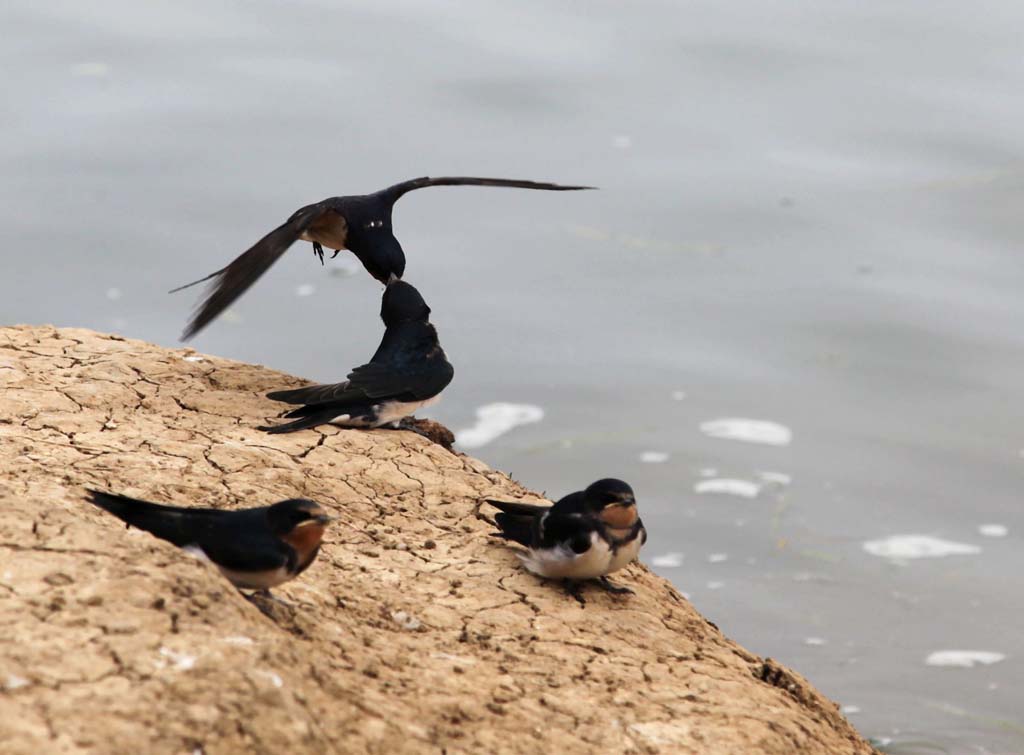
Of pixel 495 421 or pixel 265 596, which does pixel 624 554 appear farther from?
pixel 495 421

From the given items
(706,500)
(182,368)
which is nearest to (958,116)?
(706,500)

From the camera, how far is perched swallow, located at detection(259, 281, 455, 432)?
6531mm

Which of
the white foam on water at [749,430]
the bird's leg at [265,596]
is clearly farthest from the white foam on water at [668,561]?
the bird's leg at [265,596]

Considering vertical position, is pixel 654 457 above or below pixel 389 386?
above

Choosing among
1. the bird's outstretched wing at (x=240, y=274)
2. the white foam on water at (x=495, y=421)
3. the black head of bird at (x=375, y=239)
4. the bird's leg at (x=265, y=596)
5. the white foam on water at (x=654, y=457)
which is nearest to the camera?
the bird's leg at (x=265, y=596)

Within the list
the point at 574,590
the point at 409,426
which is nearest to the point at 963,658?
the point at 409,426

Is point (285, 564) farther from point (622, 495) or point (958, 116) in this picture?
point (958, 116)

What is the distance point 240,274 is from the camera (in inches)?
255

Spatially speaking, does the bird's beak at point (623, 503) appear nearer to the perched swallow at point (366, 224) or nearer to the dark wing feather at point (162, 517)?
the dark wing feather at point (162, 517)

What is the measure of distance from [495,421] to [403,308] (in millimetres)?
5507

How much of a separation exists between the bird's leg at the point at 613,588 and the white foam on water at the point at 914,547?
18.9 feet

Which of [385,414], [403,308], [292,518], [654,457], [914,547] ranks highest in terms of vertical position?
[914,547]

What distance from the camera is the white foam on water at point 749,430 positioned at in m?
12.3

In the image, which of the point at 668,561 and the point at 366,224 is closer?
the point at 366,224
